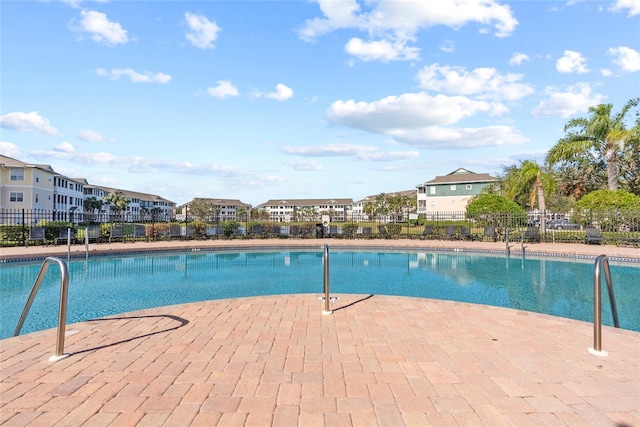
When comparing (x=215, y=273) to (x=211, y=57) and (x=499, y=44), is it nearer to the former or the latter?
(x=211, y=57)

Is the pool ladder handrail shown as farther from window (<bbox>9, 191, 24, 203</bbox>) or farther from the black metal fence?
window (<bbox>9, 191, 24, 203</bbox>)

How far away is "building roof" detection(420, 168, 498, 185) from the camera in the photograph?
148ft

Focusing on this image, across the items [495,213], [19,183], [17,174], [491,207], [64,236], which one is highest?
[17,174]

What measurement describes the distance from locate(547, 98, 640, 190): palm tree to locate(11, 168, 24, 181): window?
49.5 meters

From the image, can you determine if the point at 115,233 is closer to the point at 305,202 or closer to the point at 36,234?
the point at 36,234

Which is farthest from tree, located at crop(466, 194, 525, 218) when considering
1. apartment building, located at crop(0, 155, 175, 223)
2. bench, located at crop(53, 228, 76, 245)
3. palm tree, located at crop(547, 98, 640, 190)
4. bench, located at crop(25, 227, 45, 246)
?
apartment building, located at crop(0, 155, 175, 223)

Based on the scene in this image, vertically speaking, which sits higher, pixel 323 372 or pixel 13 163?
pixel 13 163

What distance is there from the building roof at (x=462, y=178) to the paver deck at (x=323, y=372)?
43848 mm

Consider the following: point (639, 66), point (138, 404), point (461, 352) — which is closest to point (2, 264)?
point (138, 404)

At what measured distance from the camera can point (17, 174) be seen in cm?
3672

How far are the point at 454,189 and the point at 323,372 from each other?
47.9 m

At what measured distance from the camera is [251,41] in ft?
38.3

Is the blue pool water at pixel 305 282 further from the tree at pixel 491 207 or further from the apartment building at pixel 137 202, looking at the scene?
the apartment building at pixel 137 202

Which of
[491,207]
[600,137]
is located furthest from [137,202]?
[600,137]
